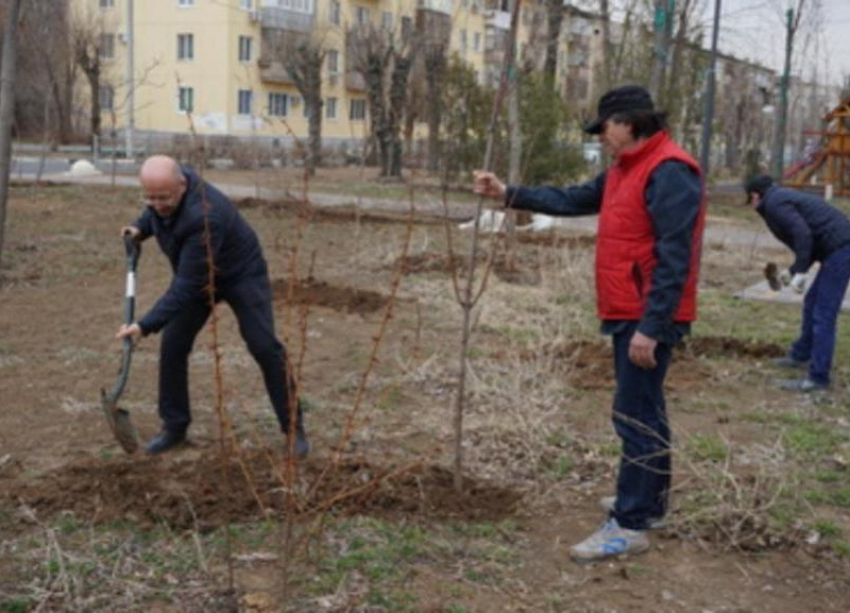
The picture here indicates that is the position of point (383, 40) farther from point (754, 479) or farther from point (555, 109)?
point (754, 479)

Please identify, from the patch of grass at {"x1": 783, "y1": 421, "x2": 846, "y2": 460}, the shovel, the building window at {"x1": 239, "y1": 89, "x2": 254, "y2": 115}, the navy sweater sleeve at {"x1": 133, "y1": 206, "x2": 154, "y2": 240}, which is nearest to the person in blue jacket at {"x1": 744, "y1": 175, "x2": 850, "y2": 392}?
the patch of grass at {"x1": 783, "y1": 421, "x2": 846, "y2": 460}

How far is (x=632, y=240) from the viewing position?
13.1 feet

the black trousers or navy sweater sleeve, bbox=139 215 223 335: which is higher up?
navy sweater sleeve, bbox=139 215 223 335

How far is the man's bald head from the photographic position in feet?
15.7

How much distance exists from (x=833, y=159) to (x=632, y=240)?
3048 centimetres

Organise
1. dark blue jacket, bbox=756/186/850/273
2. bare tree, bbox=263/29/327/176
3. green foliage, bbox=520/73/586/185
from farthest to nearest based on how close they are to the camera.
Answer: bare tree, bbox=263/29/327/176
green foliage, bbox=520/73/586/185
dark blue jacket, bbox=756/186/850/273

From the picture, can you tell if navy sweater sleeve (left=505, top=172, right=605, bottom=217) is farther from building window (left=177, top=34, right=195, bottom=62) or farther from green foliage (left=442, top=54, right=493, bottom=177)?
building window (left=177, top=34, right=195, bottom=62)

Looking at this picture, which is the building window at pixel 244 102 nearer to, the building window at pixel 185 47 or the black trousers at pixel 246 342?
the building window at pixel 185 47

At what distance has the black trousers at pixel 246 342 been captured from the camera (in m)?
5.15

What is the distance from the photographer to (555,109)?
2311 centimetres

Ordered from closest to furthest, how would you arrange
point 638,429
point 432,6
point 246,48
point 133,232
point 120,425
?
point 638,429 < point 120,425 < point 133,232 < point 432,6 < point 246,48

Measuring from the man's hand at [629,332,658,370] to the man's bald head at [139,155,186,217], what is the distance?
2.14m

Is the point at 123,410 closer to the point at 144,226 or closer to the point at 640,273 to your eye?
the point at 144,226

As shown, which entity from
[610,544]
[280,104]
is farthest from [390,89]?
[610,544]
